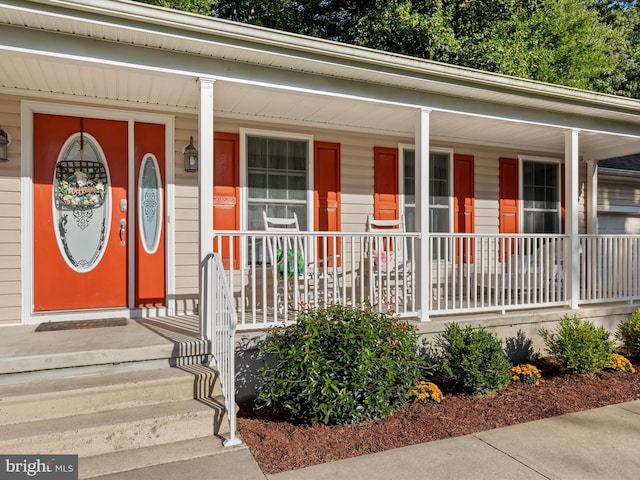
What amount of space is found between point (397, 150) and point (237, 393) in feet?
11.9

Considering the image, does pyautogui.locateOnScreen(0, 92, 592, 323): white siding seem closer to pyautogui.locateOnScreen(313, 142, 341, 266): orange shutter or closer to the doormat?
pyautogui.locateOnScreen(313, 142, 341, 266): orange shutter

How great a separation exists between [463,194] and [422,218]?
2.12 meters

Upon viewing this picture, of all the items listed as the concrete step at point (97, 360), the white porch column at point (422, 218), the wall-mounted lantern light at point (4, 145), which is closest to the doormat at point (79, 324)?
the concrete step at point (97, 360)

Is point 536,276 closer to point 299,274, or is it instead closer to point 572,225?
point 572,225

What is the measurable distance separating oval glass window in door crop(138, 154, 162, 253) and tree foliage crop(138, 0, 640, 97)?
720cm

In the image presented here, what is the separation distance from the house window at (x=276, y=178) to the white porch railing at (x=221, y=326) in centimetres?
164

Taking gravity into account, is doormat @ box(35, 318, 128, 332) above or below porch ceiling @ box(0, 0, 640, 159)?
below

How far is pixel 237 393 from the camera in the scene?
12.2 ft

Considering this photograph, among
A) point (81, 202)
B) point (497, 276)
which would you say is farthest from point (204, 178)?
point (497, 276)

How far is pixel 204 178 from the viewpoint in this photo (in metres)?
3.64

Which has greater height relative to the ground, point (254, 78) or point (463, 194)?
point (254, 78)

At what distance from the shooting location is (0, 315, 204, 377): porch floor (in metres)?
3.09

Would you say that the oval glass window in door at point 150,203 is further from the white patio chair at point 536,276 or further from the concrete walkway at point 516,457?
the white patio chair at point 536,276

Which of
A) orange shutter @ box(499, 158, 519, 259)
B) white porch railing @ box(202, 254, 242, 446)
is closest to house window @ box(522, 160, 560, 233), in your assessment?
orange shutter @ box(499, 158, 519, 259)
